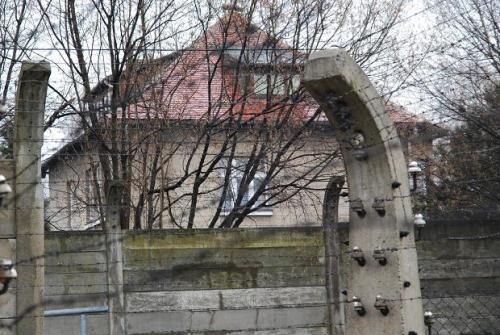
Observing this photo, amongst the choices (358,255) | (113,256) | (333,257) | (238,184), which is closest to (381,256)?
(358,255)

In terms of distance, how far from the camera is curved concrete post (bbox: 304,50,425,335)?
5.72 metres

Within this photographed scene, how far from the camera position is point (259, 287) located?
8273 millimetres

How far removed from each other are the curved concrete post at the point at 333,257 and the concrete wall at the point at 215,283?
997 mm

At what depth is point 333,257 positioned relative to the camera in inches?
276

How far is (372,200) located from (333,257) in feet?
4.10

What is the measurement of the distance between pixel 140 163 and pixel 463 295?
685 cm

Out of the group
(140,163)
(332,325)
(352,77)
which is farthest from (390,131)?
(140,163)

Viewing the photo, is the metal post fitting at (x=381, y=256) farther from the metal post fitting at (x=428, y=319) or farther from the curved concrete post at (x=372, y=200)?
the metal post fitting at (x=428, y=319)

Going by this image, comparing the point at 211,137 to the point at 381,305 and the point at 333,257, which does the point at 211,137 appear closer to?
the point at 333,257

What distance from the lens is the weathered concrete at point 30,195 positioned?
19.7 ft

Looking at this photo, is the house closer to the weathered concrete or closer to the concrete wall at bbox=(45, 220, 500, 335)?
the concrete wall at bbox=(45, 220, 500, 335)

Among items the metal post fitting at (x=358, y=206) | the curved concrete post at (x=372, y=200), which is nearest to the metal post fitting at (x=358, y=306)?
the curved concrete post at (x=372, y=200)

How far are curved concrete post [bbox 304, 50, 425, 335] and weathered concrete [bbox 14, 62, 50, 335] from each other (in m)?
1.68

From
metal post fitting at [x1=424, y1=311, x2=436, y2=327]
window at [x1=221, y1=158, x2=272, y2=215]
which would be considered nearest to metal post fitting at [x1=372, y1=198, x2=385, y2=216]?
metal post fitting at [x1=424, y1=311, x2=436, y2=327]
